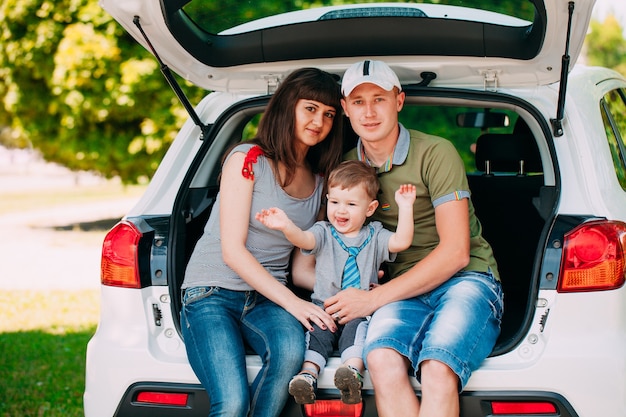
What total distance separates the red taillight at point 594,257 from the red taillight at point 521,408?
0.38 m

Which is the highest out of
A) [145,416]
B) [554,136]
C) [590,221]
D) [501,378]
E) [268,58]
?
[268,58]

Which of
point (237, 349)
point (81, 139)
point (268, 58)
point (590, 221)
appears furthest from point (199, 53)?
point (81, 139)

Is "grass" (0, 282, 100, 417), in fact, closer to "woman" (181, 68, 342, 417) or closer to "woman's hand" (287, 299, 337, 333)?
"woman" (181, 68, 342, 417)

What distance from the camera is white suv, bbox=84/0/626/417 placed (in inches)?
103

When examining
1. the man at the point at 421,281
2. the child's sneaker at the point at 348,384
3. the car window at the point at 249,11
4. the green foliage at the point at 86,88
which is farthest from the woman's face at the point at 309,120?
the green foliage at the point at 86,88

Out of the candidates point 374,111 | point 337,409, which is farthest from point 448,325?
point 374,111

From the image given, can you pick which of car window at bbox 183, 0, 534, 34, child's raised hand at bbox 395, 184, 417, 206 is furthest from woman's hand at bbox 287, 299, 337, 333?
car window at bbox 183, 0, 534, 34

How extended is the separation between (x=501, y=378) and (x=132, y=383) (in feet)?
4.13

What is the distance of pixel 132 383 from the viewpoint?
2820mm

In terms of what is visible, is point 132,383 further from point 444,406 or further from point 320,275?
point 444,406

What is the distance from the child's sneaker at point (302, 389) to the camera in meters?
2.62

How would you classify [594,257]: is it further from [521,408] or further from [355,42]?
[355,42]

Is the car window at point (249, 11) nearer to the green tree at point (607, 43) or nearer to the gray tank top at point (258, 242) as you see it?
the gray tank top at point (258, 242)

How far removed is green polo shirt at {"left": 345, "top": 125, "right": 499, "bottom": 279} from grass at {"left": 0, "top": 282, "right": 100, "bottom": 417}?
93.3 inches
